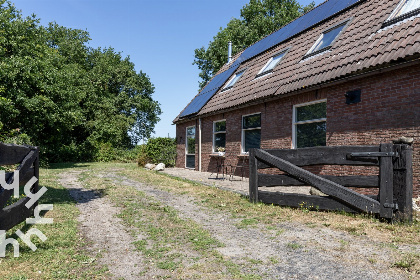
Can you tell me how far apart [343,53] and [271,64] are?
4427 mm

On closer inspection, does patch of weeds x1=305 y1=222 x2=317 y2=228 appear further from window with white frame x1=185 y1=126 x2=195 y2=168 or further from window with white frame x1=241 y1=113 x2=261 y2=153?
window with white frame x1=185 y1=126 x2=195 y2=168

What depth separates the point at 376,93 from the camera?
7047 mm

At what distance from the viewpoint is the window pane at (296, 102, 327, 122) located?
8587 mm

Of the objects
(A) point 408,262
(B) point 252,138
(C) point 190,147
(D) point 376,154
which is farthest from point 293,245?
(C) point 190,147

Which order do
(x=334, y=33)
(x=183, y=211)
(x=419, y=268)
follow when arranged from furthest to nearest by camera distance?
(x=334, y=33) < (x=183, y=211) < (x=419, y=268)

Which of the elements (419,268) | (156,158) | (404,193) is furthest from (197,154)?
(419,268)

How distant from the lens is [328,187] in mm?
5508

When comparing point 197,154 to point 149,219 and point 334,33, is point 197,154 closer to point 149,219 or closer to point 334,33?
point 334,33

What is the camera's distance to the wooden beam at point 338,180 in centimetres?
522

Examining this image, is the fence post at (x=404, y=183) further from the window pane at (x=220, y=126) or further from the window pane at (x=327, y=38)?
the window pane at (x=220, y=126)

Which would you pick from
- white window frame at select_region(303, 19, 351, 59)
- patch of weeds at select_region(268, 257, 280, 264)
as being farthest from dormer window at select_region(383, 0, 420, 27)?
patch of weeds at select_region(268, 257, 280, 264)

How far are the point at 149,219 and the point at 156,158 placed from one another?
14296mm

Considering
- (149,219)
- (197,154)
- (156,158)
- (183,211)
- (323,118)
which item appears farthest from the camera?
(156,158)

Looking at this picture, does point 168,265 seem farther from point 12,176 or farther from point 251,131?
point 251,131
